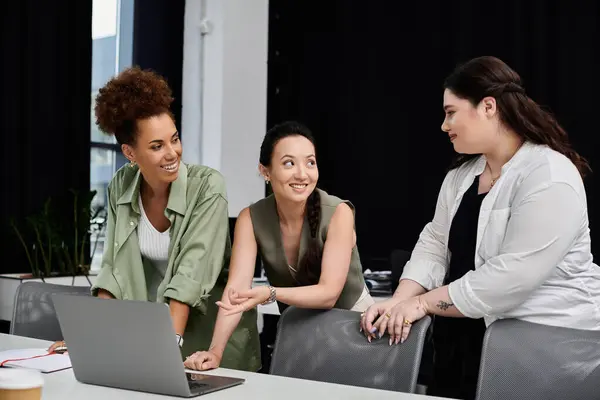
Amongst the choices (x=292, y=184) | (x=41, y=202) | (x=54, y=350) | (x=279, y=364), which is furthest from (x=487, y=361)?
(x=41, y=202)

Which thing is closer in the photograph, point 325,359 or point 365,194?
point 325,359

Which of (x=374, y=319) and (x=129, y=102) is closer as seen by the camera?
(x=374, y=319)

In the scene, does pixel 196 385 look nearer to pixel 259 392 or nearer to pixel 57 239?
pixel 259 392

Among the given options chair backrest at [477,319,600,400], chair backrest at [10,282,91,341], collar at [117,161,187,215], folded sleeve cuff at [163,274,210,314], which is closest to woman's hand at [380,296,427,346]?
chair backrest at [477,319,600,400]

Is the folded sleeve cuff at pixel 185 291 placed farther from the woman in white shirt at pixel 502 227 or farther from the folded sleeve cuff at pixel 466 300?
the folded sleeve cuff at pixel 466 300

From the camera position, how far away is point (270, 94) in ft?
22.1

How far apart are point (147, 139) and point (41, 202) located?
9.85 feet

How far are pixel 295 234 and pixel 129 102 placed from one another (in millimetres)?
643

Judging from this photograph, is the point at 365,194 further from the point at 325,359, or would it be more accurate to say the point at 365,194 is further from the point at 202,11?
the point at 325,359

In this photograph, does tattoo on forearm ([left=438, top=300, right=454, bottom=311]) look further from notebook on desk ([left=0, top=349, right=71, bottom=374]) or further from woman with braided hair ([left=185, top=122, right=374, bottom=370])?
notebook on desk ([left=0, top=349, right=71, bottom=374])

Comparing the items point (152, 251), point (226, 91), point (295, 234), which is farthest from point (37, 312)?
point (226, 91)

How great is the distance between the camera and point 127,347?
178cm

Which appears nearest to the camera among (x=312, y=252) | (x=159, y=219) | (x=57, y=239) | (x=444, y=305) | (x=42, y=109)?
(x=444, y=305)

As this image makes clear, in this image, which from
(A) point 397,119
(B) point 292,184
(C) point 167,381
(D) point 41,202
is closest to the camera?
(C) point 167,381
